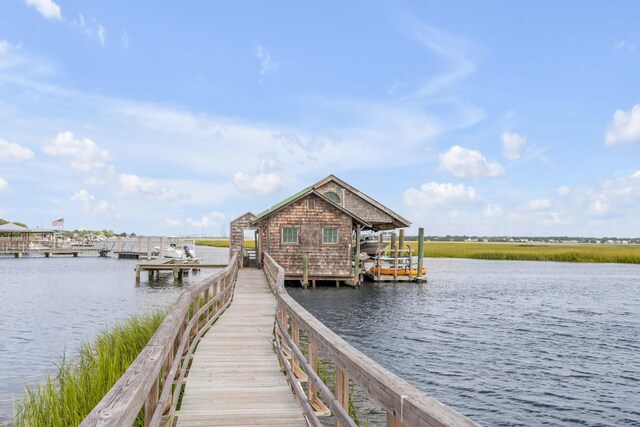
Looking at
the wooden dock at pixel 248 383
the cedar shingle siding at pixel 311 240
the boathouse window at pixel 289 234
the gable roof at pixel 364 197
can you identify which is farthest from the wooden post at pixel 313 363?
the gable roof at pixel 364 197

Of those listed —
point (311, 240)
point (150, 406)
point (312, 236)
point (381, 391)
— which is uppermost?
point (312, 236)

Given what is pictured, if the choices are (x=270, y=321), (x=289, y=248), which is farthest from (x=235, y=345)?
(x=289, y=248)

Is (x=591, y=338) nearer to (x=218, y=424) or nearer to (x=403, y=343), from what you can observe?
(x=403, y=343)

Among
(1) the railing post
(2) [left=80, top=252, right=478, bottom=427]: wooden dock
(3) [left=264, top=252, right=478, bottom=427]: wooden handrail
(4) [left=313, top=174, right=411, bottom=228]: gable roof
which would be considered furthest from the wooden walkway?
(4) [left=313, top=174, right=411, bottom=228]: gable roof

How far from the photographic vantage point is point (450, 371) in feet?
46.2

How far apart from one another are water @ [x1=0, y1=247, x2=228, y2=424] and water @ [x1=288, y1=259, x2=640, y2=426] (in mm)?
8676

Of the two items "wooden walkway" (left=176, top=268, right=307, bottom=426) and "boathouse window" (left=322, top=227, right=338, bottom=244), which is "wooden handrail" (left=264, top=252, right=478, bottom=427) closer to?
"wooden walkway" (left=176, top=268, right=307, bottom=426)

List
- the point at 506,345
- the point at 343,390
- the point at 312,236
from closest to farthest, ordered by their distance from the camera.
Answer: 1. the point at 343,390
2. the point at 506,345
3. the point at 312,236

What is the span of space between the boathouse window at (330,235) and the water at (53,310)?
9.15 m

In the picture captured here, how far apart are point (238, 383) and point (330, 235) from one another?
2426 centimetres

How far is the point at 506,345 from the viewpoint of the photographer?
17.9 m

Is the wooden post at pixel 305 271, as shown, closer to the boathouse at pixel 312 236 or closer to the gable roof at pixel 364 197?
the boathouse at pixel 312 236

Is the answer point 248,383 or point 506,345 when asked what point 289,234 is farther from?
point 248,383

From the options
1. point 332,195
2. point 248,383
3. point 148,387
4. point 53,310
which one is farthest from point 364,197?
point 148,387
